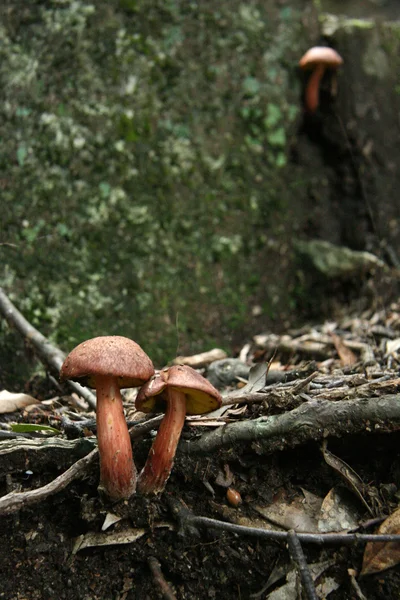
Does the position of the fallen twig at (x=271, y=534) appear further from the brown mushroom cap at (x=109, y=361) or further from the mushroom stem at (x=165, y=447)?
the brown mushroom cap at (x=109, y=361)

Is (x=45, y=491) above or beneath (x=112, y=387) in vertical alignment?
beneath

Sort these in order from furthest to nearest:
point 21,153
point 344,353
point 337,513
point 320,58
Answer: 1. point 320,58
2. point 21,153
3. point 344,353
4. point 337,513

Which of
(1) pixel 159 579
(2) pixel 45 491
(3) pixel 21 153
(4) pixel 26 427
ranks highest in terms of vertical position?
(3) pixel 21 153

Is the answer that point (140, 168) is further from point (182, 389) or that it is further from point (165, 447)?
point (165, 447)

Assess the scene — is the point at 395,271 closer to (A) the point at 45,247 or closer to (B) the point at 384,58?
(B) the point at 384,58

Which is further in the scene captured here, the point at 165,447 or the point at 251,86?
the point at 251,86

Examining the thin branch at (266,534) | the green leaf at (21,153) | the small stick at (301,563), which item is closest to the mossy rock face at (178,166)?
the green leaf at (21,153)

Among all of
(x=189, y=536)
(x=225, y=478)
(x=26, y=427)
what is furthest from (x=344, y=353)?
(x=26, y=427)
